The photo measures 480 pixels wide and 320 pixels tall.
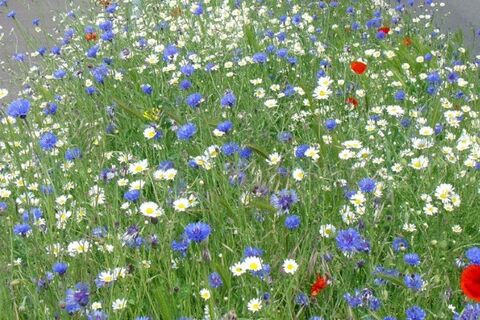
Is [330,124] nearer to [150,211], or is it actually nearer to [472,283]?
[150,211]

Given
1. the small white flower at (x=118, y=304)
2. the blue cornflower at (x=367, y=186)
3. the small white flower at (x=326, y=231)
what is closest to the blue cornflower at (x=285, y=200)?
the small white flower at (x=326, y=231)

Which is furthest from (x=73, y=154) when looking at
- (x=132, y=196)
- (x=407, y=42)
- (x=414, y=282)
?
(x=407, y=42)

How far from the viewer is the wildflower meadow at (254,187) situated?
6.57 feet

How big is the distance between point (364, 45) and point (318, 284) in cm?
267

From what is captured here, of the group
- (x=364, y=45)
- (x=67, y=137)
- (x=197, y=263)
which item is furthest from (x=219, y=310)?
(x=364, y=45)

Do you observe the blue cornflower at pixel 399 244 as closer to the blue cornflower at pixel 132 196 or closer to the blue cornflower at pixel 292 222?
the blue cornflower at pixel 292 222

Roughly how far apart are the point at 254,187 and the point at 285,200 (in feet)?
0.43

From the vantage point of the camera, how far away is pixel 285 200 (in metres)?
2.14

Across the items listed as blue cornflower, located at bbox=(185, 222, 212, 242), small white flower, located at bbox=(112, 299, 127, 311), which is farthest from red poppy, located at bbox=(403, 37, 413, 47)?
small white flower, located at bbox=(112, 299, 127, 311)

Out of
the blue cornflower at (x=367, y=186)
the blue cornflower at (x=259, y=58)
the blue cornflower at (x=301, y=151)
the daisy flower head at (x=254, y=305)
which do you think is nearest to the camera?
the daisy flower head at (x=254, y=305)

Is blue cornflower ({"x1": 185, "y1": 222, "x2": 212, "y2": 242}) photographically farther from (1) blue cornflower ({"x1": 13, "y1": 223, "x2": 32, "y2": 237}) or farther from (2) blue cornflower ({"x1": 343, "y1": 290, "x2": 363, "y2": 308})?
(1) blue cornflower ({"x1": 13, "y1": 223, "x2": 32, "y2": 237})

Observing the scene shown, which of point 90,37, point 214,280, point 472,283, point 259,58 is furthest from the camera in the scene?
point 90,37

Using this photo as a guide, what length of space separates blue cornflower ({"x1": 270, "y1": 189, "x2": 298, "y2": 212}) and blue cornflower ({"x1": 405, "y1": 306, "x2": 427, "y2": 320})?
49 cm

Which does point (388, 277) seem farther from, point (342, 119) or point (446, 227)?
point (342, 119)
